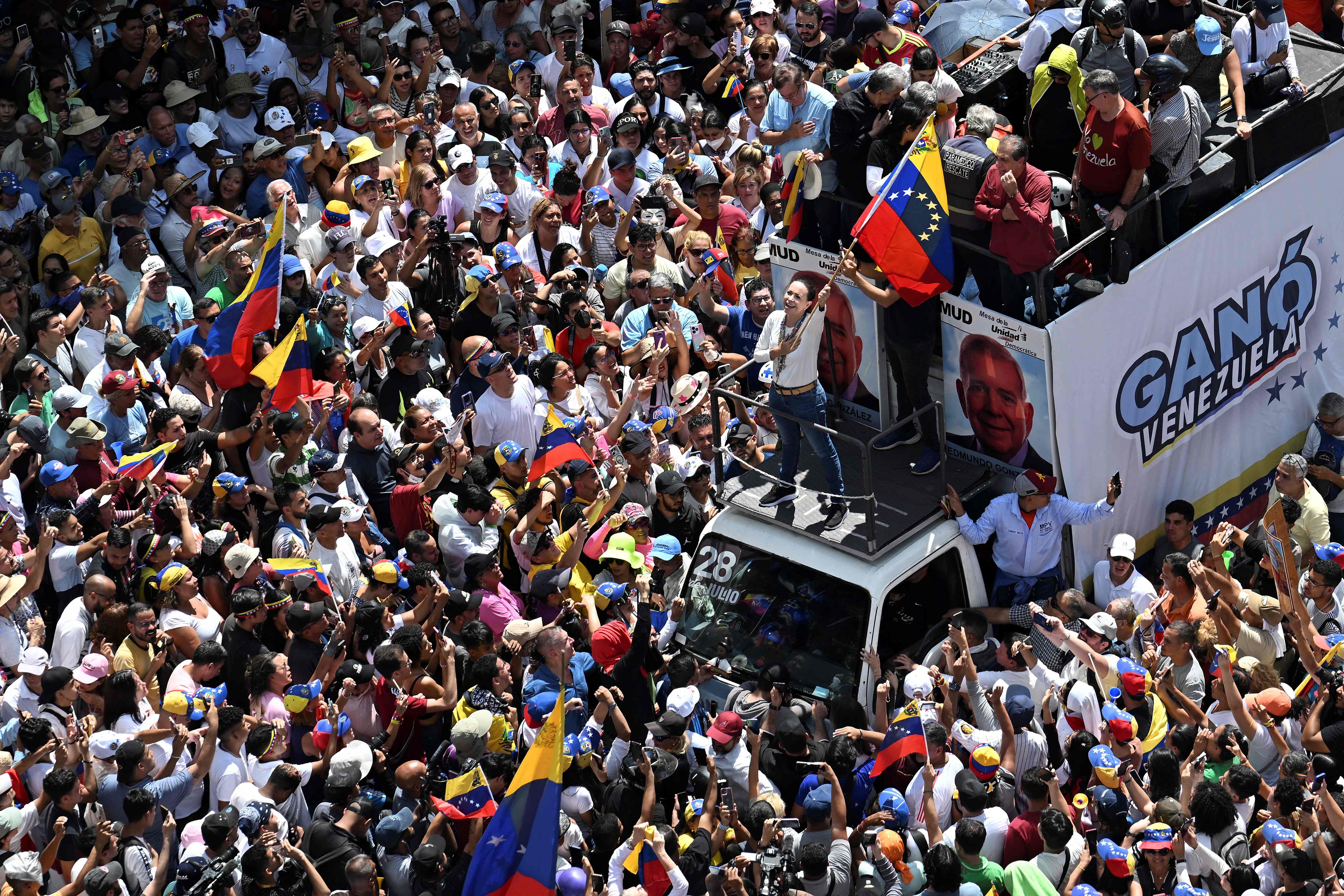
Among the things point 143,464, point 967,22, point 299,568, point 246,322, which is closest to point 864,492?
point 299,568

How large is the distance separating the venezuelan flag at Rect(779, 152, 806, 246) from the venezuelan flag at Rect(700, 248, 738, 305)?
2.19 m

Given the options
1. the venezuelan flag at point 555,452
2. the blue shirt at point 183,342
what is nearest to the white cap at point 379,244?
the blue shirt at point 183,342

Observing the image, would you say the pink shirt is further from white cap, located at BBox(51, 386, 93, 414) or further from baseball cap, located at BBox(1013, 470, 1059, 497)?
baseball cap, located at BBox(1013, 470, 1059, 497)

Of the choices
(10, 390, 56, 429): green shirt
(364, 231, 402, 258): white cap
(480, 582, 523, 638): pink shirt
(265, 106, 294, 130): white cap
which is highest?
(265, 106, 294, 130): white cap

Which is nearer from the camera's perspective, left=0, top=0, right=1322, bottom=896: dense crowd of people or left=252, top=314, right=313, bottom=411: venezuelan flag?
left=0, top=0, right=1322, bottom=896: dense crowd of people

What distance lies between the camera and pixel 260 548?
496 inches

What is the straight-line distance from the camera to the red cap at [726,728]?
1084 centimetres

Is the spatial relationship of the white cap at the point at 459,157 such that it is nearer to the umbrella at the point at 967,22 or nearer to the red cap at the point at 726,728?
the umbrella at the point at 967,22

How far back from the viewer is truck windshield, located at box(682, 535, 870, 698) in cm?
1131

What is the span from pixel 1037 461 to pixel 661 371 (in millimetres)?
3265

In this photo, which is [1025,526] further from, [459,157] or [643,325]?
[459,157]

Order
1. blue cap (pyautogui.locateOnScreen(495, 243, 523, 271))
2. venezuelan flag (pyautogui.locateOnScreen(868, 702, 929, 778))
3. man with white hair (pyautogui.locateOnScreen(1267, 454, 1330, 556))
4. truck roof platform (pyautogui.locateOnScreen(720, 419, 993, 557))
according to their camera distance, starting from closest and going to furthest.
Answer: venezuelan flag (pyautogui.locateOnScreen(868, 702, 929, 778))
truck roof platform (pyautogui.locateOnScreen(720, 419, 993, 557))
man with white hair (pyautogui.locateOnScreen(1267, 454, 1330, 556))
blue cap (pyautogui.locateOnScreen(495, 243, 523, 271))

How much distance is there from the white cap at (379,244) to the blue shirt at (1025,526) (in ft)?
17.8

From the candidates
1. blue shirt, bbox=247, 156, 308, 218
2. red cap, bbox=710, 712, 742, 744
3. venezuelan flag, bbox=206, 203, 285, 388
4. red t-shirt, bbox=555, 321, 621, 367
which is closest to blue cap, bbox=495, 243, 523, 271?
red t-shirt, bbox=555, 321, 621, 367
